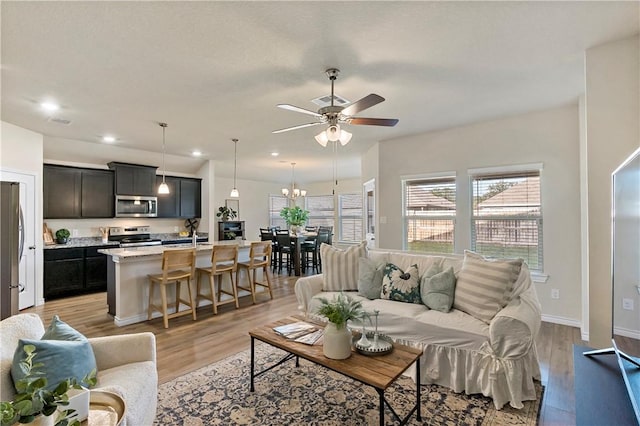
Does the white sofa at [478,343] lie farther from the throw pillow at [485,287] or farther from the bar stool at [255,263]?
the bar stool at [255,263]

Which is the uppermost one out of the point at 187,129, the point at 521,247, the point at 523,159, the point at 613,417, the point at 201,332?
the point at 187,129

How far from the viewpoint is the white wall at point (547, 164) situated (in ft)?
12.0

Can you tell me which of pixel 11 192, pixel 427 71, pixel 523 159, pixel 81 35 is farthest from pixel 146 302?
pixel 523 159

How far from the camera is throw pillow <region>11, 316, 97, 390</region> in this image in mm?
1327

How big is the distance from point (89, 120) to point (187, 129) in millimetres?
1203

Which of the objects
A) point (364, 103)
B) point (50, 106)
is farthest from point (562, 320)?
point (50, 106)

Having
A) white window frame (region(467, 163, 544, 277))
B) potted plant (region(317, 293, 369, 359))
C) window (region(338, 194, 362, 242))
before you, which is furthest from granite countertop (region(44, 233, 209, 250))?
white window frame (region(467, 163, 544, 277))

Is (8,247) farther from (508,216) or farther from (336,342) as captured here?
(508,216)

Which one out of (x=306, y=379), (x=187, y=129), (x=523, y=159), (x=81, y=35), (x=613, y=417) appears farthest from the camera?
(x=187, y=129)

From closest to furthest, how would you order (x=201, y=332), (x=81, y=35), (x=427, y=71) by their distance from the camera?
(x=81, y=35) → (x=427, y=71) → (x=201, y=332)

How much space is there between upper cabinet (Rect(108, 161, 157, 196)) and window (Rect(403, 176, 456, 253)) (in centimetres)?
521

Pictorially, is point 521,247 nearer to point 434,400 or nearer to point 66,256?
point 434,400

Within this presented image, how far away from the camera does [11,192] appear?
9.41 ft

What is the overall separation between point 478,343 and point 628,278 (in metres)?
1.04
